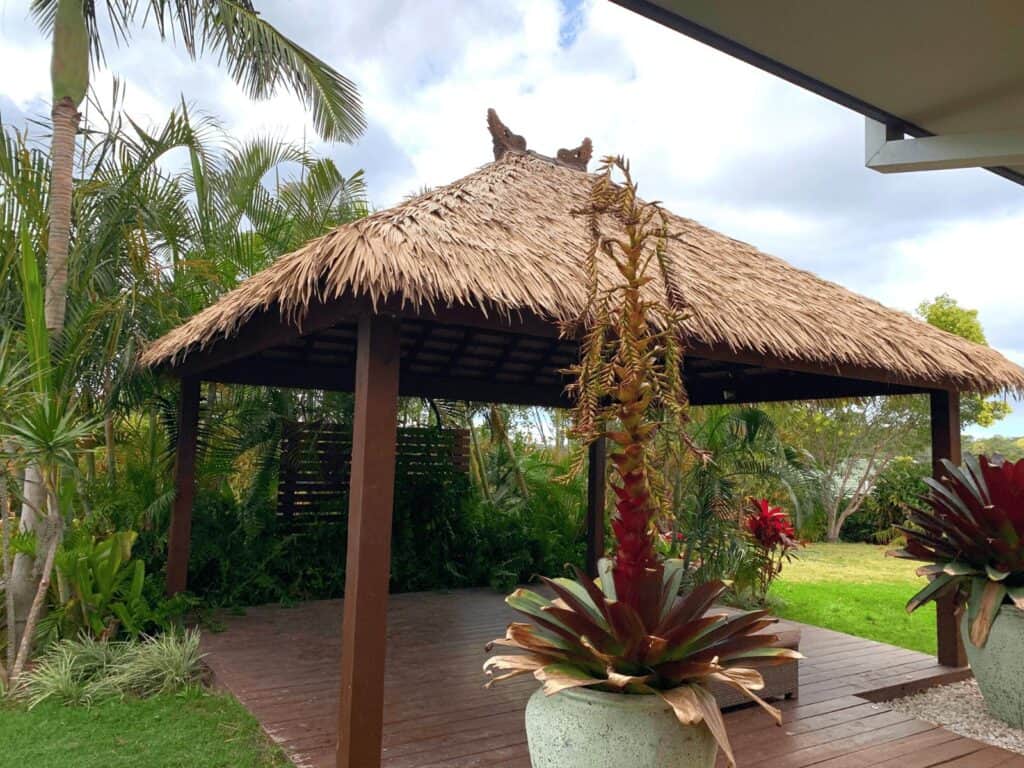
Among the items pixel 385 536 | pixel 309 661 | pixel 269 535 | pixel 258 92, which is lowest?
pixel 309 661

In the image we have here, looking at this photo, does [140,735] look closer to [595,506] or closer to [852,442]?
[595,506]

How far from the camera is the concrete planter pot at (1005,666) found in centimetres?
416

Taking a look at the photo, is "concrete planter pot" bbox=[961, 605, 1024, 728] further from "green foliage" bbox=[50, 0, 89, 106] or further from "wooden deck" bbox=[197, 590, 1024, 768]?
"green foliage" bbox=[50, 0, 89, 106]

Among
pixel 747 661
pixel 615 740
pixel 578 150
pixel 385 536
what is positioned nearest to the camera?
pixel 615 740

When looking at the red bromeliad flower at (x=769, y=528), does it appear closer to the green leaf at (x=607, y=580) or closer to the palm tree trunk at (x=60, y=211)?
the green leaf at (x=607, y=580)

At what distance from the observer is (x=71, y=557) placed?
5.14 metres

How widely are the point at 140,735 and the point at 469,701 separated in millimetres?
1695

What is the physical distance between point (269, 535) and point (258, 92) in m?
4.12

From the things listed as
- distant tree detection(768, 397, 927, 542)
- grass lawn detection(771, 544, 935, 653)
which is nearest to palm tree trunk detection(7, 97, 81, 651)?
grass lawn detection(771, 544, 935, 653)

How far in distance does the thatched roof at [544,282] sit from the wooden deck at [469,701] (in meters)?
1.99

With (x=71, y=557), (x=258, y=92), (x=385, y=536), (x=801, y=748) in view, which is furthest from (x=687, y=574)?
(x=258, y=92)

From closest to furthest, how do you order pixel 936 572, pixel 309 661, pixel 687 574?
1. pixel 936 572
2. pixel 309 661
3. pixel 687 574

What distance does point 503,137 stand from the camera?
5918 mm

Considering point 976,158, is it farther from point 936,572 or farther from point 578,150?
point 578,150
